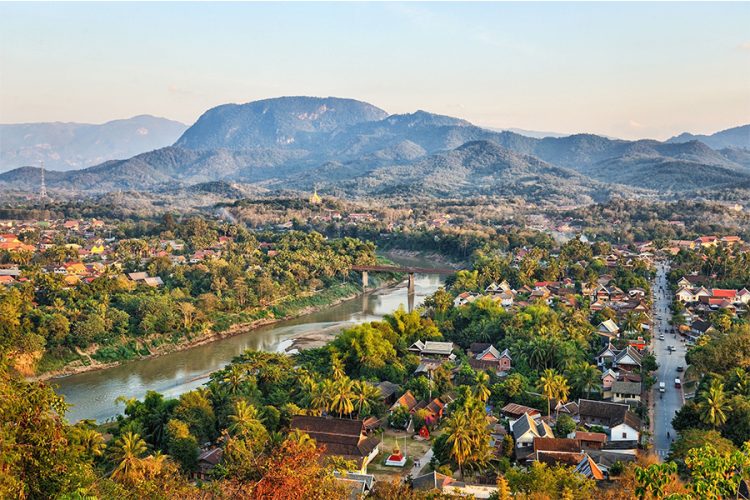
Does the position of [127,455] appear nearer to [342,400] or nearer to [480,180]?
[342,400]

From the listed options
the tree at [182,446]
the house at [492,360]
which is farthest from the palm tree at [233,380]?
the house at [492,360]

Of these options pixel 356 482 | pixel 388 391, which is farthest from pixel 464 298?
pixel 356 482

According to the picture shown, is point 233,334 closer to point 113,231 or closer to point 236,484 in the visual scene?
point 236,484

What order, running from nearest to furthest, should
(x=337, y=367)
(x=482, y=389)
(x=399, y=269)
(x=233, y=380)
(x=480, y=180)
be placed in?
(x=482, y=389)
(x=233, y=380)
(x=337, y=367)
(x=399, y=269)
(x=480, y=180)

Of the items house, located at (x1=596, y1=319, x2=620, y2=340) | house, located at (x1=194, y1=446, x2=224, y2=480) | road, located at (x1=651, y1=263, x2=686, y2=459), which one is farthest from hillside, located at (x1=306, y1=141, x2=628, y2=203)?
house, located at (x1=194, y1=446, x2=224, y2=480)

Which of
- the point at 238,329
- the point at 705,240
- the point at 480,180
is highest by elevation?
the point at 480,180

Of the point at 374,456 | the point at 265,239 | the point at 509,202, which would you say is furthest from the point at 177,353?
the point at 509,202
